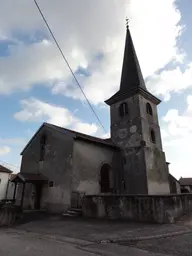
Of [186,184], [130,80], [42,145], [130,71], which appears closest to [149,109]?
[130,80]

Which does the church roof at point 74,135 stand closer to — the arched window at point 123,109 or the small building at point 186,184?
the arched window at point 123,109

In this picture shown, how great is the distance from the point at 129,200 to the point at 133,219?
0.92 m

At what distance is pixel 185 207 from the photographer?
10.2 m

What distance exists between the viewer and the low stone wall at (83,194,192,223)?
9.11 m

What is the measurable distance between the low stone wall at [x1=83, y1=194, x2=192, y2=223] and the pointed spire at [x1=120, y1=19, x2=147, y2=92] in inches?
474

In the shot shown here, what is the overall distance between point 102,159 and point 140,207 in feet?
23.7

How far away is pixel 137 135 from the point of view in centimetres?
1786

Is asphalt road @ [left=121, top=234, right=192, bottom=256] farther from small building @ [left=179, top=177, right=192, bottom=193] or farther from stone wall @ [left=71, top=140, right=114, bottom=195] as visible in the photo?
small building @ [left=179, top=177, right=192, bottom=193]

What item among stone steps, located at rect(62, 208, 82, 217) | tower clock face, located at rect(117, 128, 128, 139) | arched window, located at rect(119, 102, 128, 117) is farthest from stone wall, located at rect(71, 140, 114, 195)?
arched window, located at rect(119, 102, 128, 117)

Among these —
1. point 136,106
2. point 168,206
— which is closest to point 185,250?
point 168,206

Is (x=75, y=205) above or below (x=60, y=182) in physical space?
below

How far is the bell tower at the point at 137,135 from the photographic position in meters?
16.9

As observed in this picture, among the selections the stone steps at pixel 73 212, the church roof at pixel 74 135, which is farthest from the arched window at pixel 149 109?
the stone steps at pixel 73 212

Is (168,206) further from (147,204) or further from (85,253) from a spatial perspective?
(85,253)
